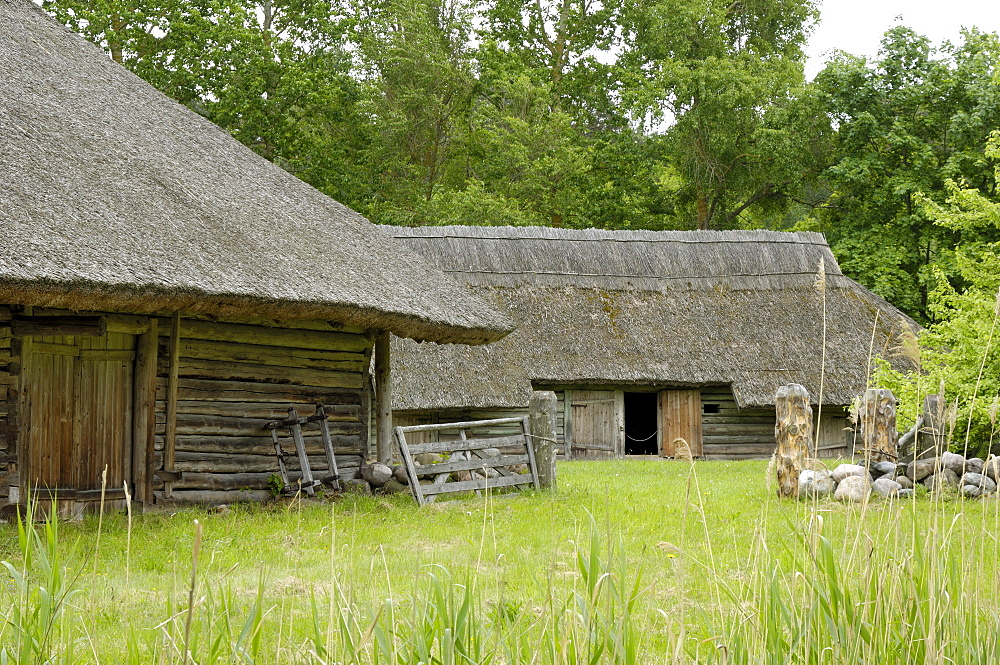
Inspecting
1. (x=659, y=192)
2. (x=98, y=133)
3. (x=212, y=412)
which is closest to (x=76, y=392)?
(x=212, y=412)

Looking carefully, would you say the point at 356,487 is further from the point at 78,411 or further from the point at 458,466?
the point at 78,411

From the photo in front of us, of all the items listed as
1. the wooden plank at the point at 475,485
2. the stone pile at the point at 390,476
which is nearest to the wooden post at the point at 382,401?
the stone pile at the point at 390,476

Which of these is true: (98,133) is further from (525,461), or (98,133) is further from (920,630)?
(920,630)

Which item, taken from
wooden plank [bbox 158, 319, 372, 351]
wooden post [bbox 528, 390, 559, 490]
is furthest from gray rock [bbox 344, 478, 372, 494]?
wooden post [bbox 528, 390, 559, 490]

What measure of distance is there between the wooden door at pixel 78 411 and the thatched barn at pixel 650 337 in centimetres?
729

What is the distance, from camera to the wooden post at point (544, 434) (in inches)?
428

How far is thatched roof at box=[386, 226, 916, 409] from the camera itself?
59.2ft

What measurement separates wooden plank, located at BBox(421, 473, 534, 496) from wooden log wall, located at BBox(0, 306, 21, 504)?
3.45 meters

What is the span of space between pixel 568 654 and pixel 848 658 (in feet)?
2.22

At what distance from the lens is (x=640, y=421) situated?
81.6 feet

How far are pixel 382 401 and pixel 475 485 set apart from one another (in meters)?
1.73

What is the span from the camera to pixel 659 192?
92.1 feet

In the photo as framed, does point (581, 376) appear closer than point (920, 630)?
No

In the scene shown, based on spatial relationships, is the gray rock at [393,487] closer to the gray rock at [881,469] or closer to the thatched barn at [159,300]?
the thatched barn at [159,300]
